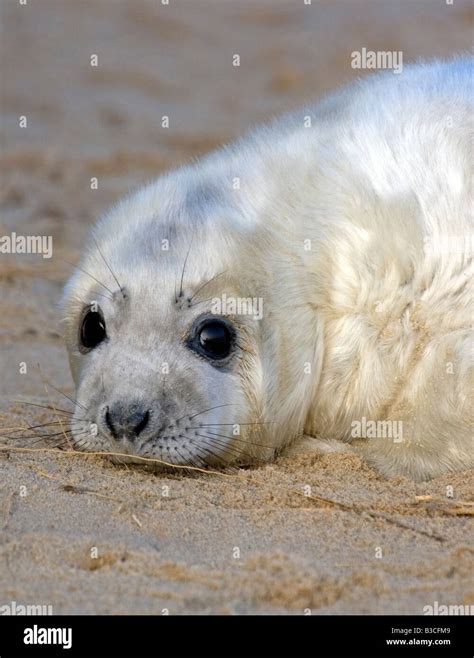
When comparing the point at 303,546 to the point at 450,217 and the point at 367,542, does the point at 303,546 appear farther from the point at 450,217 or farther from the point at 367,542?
the point at 450,217

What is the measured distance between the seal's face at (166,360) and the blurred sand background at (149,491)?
124mm

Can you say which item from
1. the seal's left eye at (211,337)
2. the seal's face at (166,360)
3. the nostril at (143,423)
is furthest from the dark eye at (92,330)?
the nostril at (143,423)

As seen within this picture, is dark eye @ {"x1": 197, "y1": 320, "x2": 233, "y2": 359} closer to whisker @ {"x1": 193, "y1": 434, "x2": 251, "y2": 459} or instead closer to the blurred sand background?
whisker @ {"x1": 193, "y1": 434, "x2": 251, "y2": 459}

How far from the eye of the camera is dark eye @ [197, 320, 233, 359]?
359 cm

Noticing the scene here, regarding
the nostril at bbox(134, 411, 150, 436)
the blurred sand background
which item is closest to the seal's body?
the nostril at bbox(134, 411, 150, 436)

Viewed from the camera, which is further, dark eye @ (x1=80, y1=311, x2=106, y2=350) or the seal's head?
dark eye @ (x1=80, y1=311, x2=106, y2=350)

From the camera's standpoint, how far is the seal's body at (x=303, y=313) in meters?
3.48

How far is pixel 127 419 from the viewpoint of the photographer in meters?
3.36

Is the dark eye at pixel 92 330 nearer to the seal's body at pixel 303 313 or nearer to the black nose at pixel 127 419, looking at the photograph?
the seal's body at pixel 303 313

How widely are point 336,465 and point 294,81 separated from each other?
878 centimetres

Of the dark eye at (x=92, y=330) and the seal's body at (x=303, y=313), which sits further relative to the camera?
the dark eye at (x=92, y=330)

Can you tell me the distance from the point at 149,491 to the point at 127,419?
9.1 inches

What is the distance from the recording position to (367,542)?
2941mm

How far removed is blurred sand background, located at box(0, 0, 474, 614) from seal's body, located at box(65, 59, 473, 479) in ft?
0.51
